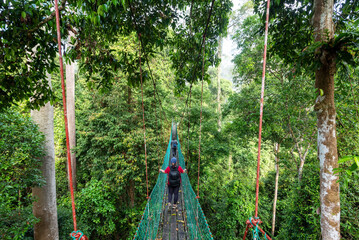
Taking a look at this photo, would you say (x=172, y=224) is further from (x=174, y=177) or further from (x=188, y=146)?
(x=188, y=146)

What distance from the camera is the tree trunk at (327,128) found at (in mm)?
1188

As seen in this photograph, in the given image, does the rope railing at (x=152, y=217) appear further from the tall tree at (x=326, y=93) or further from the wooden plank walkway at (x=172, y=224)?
the tall tree at (x=326, y=93)

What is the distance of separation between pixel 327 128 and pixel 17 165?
3269mm

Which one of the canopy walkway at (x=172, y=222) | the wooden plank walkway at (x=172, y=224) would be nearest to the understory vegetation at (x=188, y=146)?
the canopy walkway at (x=172, y=222)

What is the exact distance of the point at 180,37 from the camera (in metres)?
1.84

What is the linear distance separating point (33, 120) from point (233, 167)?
6.34 meters

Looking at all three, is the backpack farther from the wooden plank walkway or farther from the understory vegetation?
the understory vegetation

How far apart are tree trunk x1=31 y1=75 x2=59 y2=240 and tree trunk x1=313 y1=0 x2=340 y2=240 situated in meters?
3.09

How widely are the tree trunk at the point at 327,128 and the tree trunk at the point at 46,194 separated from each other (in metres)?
3.09

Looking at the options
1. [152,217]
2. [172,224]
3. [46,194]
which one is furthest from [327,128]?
[46,194]

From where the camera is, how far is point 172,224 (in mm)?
2418

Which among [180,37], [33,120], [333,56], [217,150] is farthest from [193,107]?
[333,56]

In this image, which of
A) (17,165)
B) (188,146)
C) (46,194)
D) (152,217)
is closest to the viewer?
(17,165)

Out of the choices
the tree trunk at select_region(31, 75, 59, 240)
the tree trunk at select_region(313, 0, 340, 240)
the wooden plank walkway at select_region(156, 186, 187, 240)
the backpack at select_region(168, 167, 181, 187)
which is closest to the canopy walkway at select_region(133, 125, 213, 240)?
the wooden plank walkway at select_region(156, 186, 187, 240)
